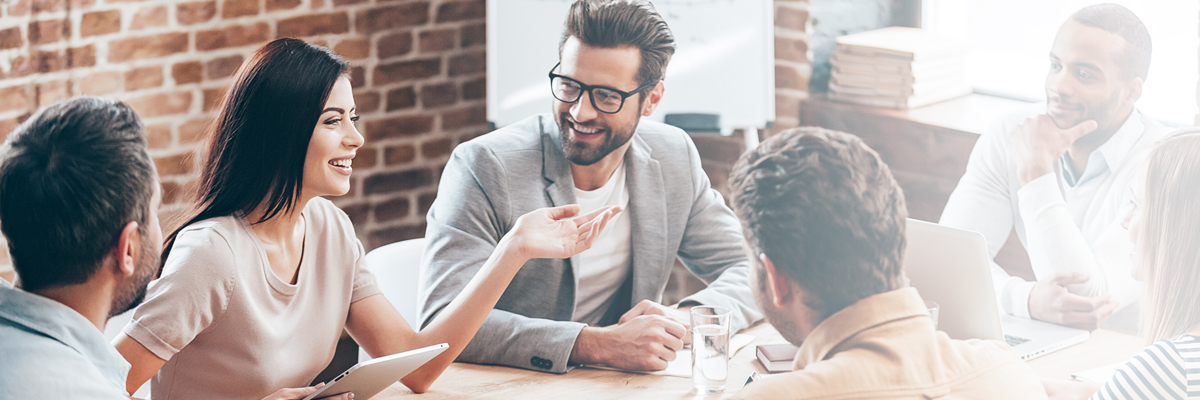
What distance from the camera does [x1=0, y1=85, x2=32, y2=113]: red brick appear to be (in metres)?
2.07

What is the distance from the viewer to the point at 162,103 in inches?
90.4

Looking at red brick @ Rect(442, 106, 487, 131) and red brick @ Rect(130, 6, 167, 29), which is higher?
red brick @ Rect(130, 6, 167, 29)

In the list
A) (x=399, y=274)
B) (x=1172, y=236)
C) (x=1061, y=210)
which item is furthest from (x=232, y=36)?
(x=1172, y=236)

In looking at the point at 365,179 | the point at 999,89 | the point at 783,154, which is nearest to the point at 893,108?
the point at 999,89

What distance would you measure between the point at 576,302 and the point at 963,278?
77 centimetres

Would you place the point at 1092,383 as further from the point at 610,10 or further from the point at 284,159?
the point at 284,159

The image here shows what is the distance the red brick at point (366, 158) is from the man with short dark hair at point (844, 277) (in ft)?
6.15

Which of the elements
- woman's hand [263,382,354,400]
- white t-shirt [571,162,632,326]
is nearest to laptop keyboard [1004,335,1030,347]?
white t-shirt [571,162,632,326]

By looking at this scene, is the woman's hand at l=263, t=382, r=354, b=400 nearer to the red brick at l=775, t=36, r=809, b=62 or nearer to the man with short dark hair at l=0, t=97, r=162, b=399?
the man with short dark hair at l=0, t=97, r=162, b=399

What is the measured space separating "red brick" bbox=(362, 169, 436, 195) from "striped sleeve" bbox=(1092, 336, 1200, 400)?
2.08 meters

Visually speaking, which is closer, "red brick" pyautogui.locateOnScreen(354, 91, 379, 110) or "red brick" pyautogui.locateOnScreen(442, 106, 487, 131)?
"red brick" pyautogui.locateOnScreen(354, 91, 379, 110)

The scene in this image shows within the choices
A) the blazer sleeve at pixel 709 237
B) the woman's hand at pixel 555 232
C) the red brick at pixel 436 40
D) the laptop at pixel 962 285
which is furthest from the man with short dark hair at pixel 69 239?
the red brick at pixel 436 40

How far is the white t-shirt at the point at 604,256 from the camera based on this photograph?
5.83 feet

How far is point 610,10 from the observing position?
63.8 inches
